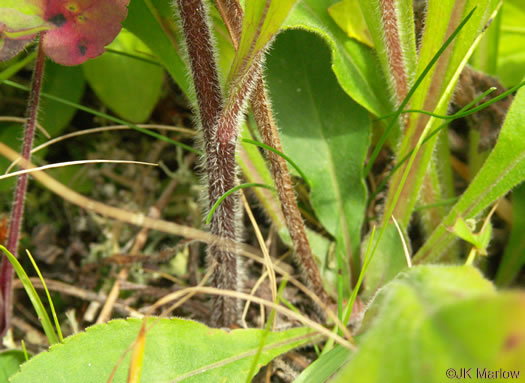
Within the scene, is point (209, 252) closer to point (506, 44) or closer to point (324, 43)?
point (324, 43)

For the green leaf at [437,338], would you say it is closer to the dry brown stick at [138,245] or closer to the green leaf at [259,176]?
the green leaf at [259,176]

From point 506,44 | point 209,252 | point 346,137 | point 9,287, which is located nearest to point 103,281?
point 9,287

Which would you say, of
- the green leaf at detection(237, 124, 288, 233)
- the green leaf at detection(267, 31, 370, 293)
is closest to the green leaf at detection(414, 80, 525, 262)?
the green leaf at detection(267, 31, 370, 293)

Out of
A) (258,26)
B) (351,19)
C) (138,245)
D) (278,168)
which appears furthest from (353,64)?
(138,245)

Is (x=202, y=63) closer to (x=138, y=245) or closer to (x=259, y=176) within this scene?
(x=259, y=176)

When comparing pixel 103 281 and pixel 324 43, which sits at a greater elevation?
pixel 324 43

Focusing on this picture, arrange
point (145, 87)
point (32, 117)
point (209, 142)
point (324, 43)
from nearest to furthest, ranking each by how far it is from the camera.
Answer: point (209, 142) < point (32, 117) < point (324, 43) < point (145, 87)

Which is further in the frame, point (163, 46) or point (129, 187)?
point (129, 187)

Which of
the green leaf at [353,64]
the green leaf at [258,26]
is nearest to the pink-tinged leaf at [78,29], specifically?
the green leaf at [258,26]
